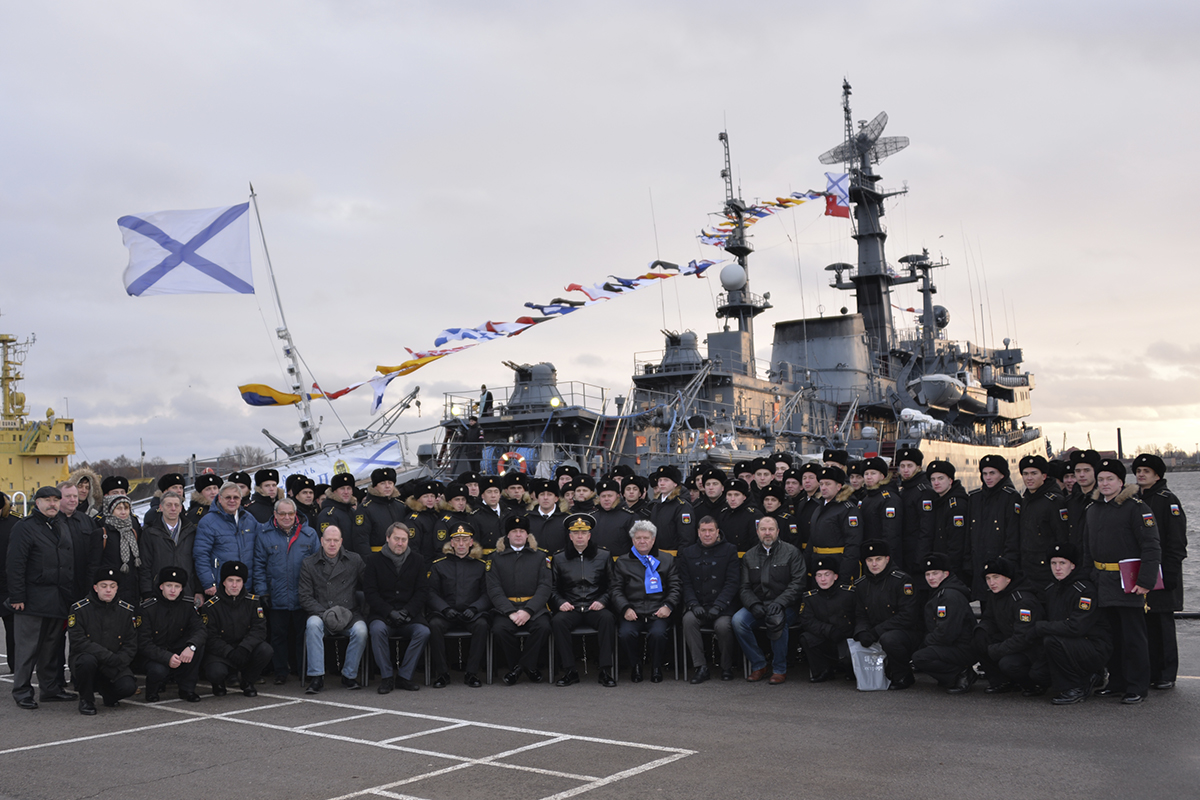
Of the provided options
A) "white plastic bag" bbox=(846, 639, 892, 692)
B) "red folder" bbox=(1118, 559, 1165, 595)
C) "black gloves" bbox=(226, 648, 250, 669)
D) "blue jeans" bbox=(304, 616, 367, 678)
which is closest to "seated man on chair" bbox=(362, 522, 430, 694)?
"blue jeans" bbox=(304, 616, 367, 678)

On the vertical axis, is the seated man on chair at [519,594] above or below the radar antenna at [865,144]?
below

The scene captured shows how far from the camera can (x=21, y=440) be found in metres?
36.7

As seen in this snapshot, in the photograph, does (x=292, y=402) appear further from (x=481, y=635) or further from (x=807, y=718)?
(x=807, y=718)

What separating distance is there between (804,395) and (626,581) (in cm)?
2109

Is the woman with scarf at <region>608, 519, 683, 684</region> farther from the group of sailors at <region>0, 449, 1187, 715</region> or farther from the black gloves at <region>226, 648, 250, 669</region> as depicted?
the black gloves at <region>226, 648, 250, 669</region>

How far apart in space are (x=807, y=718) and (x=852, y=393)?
86.0 ft

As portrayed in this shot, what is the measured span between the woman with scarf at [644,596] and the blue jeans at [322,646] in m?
2.26

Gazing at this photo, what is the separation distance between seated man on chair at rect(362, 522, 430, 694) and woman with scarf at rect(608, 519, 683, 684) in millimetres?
1758

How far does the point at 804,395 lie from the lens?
29.0 metres

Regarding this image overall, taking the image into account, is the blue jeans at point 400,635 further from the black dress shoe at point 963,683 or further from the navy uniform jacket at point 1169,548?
the navy uniform jacket at point 1169,548

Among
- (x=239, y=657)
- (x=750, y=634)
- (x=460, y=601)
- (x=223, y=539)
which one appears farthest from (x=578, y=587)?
(x=223, y=539)

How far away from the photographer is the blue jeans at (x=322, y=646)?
8000mm

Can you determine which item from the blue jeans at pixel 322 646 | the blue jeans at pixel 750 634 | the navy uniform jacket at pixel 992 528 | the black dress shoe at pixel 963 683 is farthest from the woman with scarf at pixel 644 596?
the navy uniform jacket at pixel 992 528

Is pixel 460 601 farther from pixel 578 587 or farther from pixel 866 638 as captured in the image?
pixel 866 638
